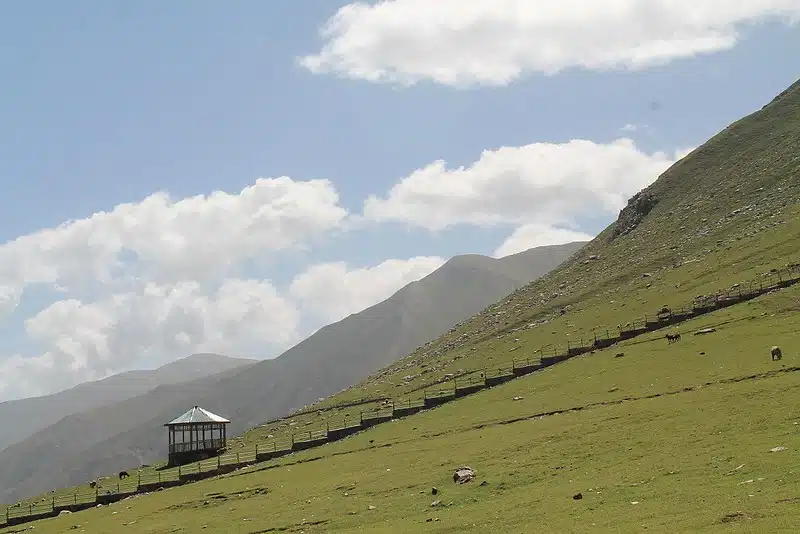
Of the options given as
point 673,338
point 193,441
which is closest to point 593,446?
point 673,338

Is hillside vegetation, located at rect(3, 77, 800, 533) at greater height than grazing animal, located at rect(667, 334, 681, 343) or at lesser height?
lesser

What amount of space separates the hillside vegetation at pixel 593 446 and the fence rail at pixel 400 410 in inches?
126

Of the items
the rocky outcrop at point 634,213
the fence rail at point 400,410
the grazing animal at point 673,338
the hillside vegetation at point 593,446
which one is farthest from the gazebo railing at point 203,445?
the rocky outcrop at point 634,213

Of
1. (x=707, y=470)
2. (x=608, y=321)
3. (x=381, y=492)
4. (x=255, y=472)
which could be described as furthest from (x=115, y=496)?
(x=608, y=321)

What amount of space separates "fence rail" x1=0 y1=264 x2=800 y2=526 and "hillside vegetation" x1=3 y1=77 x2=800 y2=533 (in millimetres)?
3203

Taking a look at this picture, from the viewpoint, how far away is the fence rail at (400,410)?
7056 centimetres

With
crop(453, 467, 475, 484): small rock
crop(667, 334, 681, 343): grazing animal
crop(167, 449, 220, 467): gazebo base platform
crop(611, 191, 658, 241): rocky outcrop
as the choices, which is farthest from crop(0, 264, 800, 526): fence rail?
crop(611, 191, 658, 241): rocky outcrop

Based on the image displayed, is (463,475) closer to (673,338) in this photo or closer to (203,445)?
(673,338)

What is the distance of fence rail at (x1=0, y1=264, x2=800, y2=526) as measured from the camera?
70.6 meters

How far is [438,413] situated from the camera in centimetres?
7875

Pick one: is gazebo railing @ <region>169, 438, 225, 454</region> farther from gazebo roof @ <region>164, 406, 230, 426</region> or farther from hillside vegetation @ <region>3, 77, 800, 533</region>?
hillside vegetation @ <region>3, 77, 800, 533</region>

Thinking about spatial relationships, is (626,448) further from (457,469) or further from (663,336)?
(663,336)

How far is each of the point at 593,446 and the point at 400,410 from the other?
4520cm

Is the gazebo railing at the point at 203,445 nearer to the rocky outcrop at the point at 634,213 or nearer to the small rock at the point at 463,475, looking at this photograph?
the small rock at the point at 463,475
